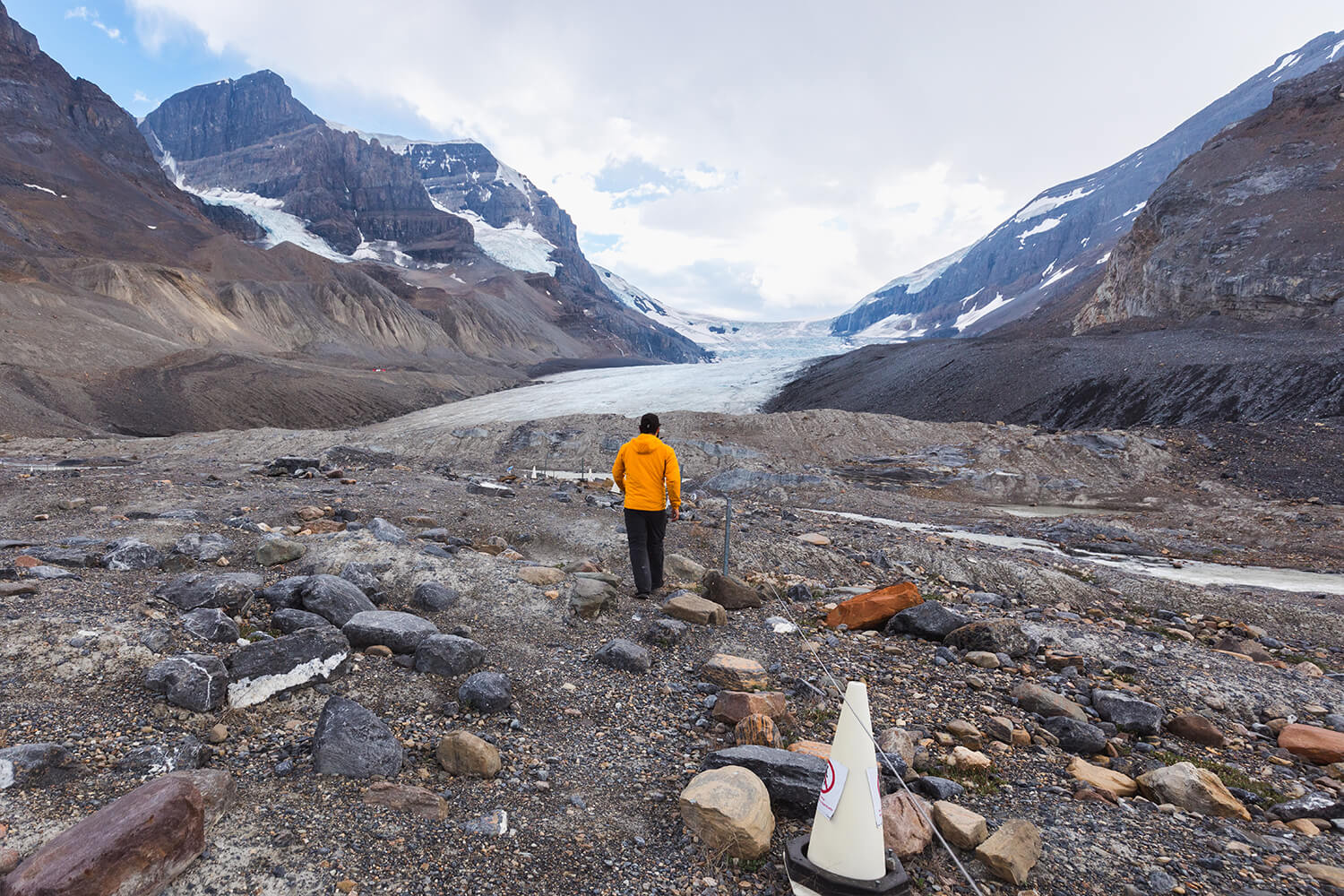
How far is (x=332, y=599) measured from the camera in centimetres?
527

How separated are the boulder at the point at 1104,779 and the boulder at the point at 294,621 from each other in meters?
5.13

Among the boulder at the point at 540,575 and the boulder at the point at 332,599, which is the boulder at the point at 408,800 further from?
the boulder at the point at 540,575

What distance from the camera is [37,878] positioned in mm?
2254

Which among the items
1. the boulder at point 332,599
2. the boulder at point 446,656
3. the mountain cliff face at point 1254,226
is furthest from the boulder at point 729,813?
the mountain cliff face at point 1254,226

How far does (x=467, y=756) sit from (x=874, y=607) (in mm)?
4351

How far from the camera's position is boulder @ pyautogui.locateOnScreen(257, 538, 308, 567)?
6.57 metres

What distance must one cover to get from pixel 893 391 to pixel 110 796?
36300 millimetres

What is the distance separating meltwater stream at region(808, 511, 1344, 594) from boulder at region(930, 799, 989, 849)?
9574 millimetres

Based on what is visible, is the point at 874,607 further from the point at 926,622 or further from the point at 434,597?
the point at 434,597

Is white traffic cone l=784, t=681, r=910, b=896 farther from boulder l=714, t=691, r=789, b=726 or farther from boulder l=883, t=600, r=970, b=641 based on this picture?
boulder l=883, t=600, r=970, b=641

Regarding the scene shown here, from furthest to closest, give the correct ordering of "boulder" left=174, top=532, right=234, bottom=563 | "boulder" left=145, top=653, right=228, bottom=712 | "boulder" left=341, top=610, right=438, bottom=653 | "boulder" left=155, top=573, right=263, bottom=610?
1. "boulder" left=174, top=532, right=234, bottom=563
2. "boulder" left=155, top=573, right=263, bottom=610
3. "boulder" left=341, top=610, right=438, bottom=653
4. "boulder" left=145, top=653, right=228, bottom=712

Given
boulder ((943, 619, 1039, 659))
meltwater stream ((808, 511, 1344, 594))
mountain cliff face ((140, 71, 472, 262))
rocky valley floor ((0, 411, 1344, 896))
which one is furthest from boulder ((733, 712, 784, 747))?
mountain cliff face ((140, 71, 472, 262))

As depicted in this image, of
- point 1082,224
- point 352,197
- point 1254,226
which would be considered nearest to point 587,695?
point 1254,226

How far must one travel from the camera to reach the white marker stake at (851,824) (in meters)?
2.79
